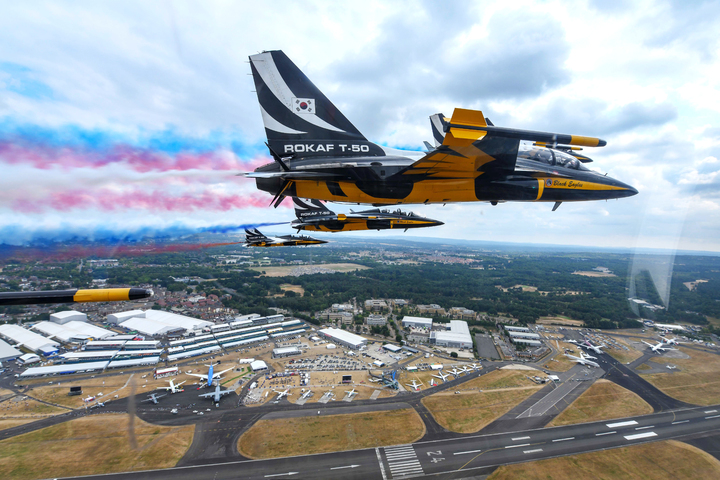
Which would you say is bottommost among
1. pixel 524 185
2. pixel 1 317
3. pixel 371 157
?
pixel 1 317

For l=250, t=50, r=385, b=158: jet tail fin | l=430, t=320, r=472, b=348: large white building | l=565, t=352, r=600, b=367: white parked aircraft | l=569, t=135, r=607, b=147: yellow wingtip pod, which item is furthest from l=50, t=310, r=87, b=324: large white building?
l=565, t=352, r=600, b=367: white parked aircraft

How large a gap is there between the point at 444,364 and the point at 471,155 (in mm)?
28416

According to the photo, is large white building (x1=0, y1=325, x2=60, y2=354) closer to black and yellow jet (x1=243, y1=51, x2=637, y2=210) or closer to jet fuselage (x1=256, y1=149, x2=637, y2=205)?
black and yellow jet (x1=243, y1=51, x2=637, y2=210)

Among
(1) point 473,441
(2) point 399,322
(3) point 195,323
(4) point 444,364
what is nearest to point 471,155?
(1) point 473,441

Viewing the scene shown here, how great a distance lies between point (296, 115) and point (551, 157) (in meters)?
7.49

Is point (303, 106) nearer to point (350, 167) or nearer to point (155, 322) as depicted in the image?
point (350, 167)

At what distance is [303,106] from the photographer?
774 centimetres

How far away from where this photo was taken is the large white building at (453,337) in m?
35.1

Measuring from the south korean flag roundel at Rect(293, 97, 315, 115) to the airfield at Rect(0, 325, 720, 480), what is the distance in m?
11.9

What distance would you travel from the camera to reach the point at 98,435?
59.1 ft

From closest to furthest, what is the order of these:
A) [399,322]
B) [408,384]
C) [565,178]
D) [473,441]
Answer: [565,178]
[473,441]
[408,384]
[399,322]

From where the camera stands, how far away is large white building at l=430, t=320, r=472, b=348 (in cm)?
3512

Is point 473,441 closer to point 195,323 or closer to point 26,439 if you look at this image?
point 26,439

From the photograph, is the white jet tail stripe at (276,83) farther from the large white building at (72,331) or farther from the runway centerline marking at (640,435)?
the large white building at (72,331)
